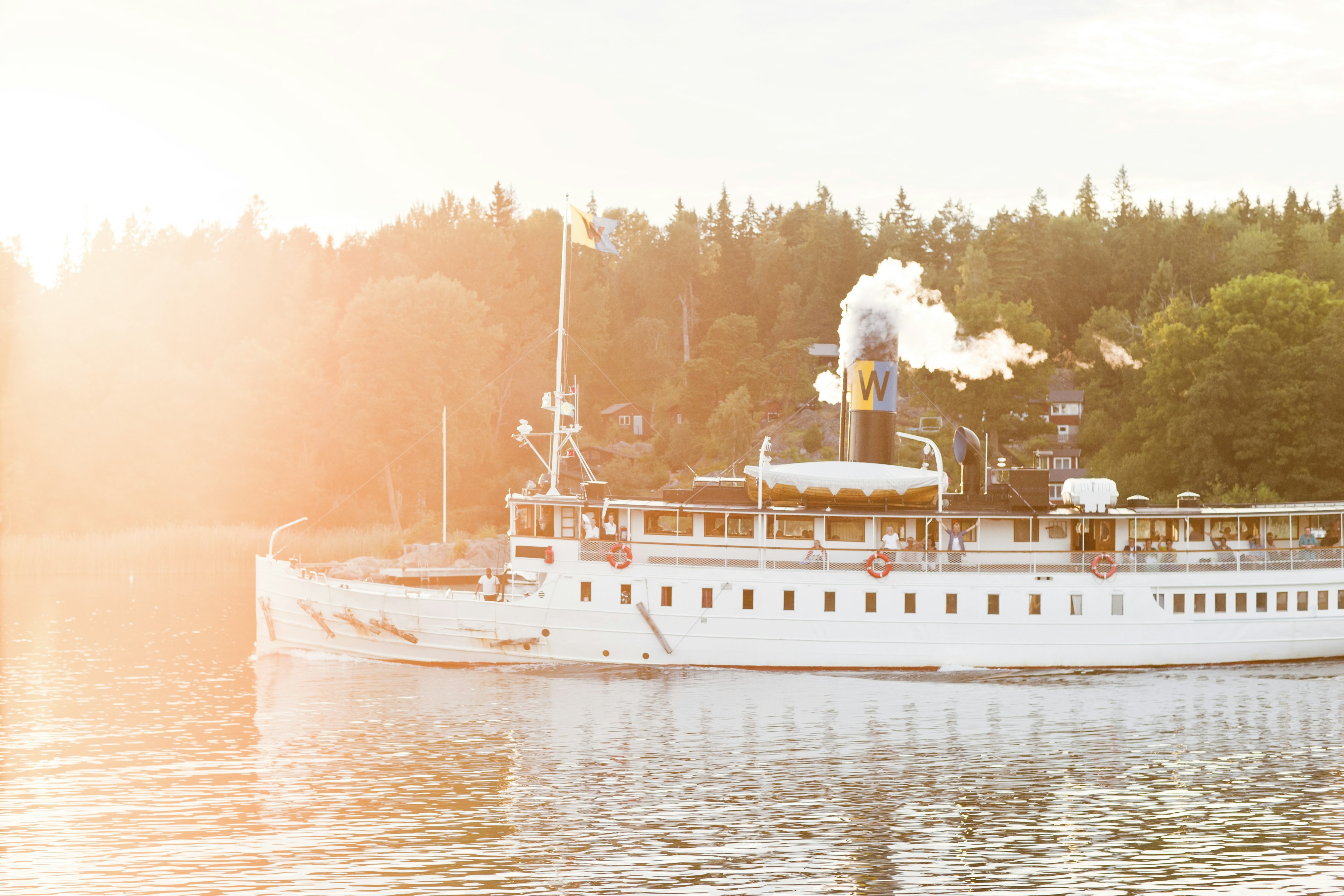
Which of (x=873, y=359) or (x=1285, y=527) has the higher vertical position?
(x=873, y=359)

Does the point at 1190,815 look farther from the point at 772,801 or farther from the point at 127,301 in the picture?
the point at 127,301

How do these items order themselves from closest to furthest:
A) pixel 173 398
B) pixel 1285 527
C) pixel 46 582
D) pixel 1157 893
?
1. pixel 1157 893
2. pixel 1285 527
3. pixel 46 582
4. pixel 173 398

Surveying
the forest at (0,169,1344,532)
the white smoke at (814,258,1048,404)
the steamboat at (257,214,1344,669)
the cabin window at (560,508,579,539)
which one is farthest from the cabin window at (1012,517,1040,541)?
the forest at (0,169,1344,532)

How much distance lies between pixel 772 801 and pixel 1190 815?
759 centimetres

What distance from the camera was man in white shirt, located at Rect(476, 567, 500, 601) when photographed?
126ft

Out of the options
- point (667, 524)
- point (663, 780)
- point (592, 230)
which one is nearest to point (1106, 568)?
point (667, 524)

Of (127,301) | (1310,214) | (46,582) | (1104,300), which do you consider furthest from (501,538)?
(1310,214)

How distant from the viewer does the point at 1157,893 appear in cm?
1989

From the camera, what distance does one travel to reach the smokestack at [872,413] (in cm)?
4119

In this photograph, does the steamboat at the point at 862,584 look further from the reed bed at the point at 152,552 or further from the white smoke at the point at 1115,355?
the white smoke at the point at 1115,355

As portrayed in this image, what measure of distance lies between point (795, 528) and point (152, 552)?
40670 mm

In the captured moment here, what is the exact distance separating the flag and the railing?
9.17 meters

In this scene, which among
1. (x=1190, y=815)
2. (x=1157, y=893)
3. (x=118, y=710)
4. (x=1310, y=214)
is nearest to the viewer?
(x=1157, y=893)

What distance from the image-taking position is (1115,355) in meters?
102
